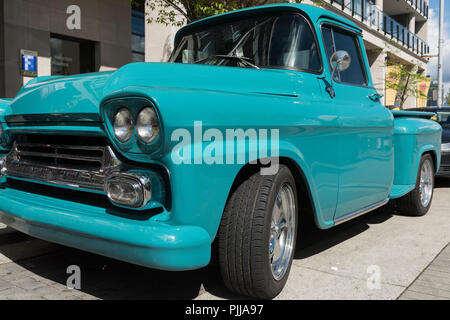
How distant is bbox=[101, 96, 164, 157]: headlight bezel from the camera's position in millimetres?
2109

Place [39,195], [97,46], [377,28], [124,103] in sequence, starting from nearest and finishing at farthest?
[124,103] → [39,195] → [97,46] → [377,28]

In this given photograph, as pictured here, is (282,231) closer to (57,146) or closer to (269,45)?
(269,45)

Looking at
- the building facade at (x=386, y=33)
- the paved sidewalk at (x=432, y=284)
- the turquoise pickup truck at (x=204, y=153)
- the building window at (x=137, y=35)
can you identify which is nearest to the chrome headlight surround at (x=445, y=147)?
the paved sidewalk at (x=432, y=284)

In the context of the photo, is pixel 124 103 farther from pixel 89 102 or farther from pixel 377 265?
pixel 377 265

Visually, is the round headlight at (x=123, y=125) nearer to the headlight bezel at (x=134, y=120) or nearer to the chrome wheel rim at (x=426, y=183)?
the headlight bezel at (x=134, y=120)

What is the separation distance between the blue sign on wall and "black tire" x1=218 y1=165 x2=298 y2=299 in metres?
8.31

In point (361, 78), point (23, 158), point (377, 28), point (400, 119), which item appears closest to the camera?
point (23, 158)

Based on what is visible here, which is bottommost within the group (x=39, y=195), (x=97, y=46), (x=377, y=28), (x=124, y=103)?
(x=39, y=195)

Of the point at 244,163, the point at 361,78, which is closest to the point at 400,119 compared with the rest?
the point at 361,78

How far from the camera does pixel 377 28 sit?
21828 mm

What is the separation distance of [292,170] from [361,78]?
65.2 inches

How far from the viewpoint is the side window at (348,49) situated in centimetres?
360

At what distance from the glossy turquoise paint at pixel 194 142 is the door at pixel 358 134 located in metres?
0.02

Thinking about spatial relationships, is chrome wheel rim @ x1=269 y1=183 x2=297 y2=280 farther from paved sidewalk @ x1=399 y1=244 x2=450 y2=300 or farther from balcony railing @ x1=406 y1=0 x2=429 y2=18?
balcony railing @ x1=406 y1=0 x2=429 y2=18
